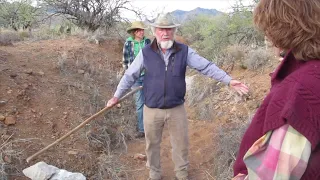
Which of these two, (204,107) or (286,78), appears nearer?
(286,78)

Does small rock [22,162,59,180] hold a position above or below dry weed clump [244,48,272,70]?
below

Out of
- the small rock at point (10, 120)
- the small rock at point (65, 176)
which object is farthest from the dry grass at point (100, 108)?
the small rock at point (10, 120)

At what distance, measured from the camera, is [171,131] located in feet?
11.9

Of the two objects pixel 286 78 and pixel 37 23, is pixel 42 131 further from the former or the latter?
pixel 37 23

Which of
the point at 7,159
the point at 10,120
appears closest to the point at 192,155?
the point at 7,159

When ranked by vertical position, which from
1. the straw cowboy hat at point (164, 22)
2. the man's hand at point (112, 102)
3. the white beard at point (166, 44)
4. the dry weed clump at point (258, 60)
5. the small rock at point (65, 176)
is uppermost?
the straw cowboy hat at point (164, 22)

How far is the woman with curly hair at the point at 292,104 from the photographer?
1.13 metres

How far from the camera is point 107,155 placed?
174 inches

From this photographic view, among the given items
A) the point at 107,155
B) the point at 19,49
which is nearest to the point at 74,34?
the point at 19,49

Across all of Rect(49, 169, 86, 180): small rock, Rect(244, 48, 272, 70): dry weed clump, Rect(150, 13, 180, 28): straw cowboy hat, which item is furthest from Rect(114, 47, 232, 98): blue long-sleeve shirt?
Rect(244, 48, 272, 70): dry weed clump

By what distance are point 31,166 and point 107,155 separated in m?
0.99

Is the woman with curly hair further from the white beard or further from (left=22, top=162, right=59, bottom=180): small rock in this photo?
(left=22, top=162, right=59, bottom=180): small rock

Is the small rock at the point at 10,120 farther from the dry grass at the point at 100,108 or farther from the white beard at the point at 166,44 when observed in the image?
the white beard at the point at 166,44

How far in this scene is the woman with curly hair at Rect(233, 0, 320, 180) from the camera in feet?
3.72
